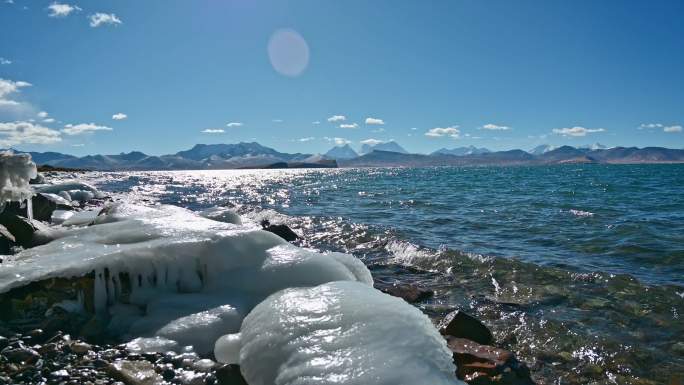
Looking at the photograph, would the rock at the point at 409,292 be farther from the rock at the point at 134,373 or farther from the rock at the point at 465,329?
the rock at the point at 134,373

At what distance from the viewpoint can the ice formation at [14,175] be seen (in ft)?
30.7

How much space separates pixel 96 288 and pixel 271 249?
2930 millimetres

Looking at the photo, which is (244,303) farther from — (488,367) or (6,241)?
(6,241)

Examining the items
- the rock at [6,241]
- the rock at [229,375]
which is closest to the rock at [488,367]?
the rock at [229,375]

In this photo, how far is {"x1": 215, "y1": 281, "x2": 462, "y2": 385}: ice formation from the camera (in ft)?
13.7

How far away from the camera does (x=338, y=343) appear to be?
466cm

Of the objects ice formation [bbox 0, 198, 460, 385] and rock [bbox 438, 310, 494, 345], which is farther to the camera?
rock [bbox 438, 310, 494, 345]

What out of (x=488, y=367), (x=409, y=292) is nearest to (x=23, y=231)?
(x=409, y=292)

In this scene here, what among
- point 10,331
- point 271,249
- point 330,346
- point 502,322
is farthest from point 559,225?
point 10,331

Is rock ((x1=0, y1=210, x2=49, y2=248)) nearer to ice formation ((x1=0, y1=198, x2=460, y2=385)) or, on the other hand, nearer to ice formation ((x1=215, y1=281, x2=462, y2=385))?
ice formation ((x1=0, y1=198, x2=460, y2=385))

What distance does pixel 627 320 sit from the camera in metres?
8.27

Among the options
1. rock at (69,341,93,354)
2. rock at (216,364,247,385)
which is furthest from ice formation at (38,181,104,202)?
rock at (216,364,247,385)

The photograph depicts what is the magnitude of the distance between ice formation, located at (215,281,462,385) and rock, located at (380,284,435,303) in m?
3.23

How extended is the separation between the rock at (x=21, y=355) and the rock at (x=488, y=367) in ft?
18.3
